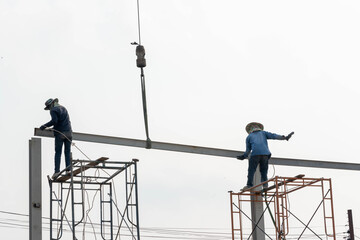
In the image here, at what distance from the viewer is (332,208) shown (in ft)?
74.0

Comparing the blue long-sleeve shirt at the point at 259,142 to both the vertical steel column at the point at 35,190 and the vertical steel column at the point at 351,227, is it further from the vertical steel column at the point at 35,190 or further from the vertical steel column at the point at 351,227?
the vertical steel column at the point at 351,227

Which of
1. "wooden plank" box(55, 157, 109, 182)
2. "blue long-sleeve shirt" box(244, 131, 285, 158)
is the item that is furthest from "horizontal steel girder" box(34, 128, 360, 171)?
"blue long-sleeve shirt" box(244, 131, 285, 158)

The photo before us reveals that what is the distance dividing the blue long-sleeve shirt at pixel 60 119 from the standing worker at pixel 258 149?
4768mm

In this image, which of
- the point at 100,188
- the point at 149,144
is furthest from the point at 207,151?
the point at 100,188

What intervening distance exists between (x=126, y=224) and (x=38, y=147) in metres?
3.30

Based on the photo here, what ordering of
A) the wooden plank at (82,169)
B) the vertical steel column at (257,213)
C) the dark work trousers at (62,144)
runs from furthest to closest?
the vertical steel column at (257,213)
the dark work trousers at (62,144)
the wooden plank at (82,169)

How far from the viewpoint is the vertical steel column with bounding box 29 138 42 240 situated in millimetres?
23641

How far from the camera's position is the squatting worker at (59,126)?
2427cm

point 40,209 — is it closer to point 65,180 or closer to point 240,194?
point 65,180

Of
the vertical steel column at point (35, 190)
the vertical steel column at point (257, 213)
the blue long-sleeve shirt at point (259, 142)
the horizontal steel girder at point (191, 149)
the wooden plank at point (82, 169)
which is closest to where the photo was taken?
the wooden plank at point (82, 169)

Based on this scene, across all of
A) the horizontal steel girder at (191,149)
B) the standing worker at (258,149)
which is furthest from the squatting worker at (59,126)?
the standing worker at (258,149)

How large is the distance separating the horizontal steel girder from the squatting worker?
0.52 metres

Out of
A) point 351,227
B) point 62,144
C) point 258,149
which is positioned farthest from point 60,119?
point 351,227

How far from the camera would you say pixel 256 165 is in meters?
24.6
